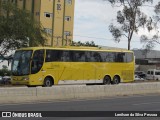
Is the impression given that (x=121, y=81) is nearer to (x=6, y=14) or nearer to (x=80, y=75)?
(x=80, y=75)

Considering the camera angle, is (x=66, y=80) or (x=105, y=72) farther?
(x=105, y=72)

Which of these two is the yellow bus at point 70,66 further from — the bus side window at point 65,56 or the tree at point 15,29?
the tree at point 15,29

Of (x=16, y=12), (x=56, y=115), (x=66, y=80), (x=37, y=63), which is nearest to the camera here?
(x=56, y=115)

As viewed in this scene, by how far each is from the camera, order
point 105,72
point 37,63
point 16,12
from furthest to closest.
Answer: point 16,12
point 105,72
point 37,63

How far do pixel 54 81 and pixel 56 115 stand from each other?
17.6 meters

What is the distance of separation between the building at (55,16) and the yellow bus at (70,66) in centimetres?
3716

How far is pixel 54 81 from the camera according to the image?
33.1 meters

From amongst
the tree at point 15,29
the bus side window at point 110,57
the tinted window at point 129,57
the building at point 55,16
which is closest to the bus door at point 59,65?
the bus side window at point 110,57

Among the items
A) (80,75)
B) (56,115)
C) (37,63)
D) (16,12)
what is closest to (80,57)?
(80,75)

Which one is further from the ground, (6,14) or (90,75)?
(6,14)

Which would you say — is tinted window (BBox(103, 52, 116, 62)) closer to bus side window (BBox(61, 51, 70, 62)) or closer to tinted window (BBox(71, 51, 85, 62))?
tinted window (BBox(71, 51, 85, 62))

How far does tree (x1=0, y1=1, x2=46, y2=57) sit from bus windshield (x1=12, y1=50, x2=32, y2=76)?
7.10m

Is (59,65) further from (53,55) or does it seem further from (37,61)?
(37,61)

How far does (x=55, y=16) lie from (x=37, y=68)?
46.7 m
